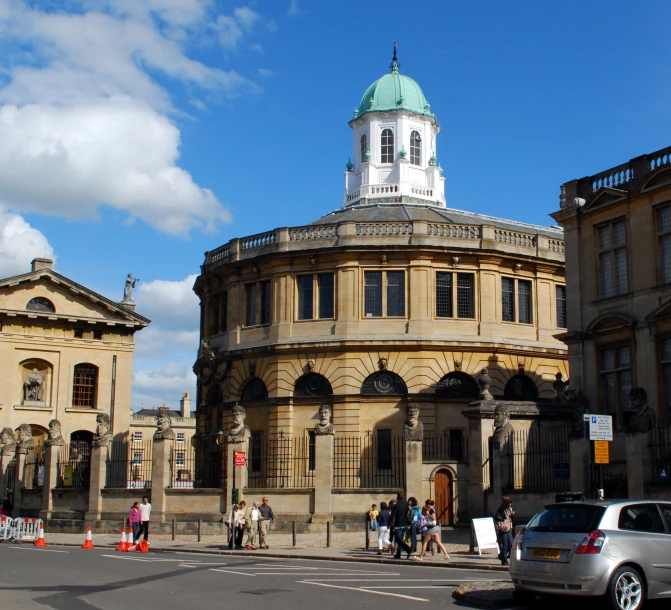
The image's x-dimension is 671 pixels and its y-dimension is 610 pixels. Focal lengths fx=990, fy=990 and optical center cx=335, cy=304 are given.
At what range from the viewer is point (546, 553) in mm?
14164

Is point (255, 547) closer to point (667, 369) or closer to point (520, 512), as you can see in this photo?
point (520, 512)

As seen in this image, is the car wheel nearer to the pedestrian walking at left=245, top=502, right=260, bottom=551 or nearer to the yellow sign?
the yellow sign

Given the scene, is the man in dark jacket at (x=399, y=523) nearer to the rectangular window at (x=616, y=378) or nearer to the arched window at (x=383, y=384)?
the rectangular window at (x=616, y=378)

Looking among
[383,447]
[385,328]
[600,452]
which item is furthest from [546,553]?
[385,328]

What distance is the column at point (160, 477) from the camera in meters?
35.3

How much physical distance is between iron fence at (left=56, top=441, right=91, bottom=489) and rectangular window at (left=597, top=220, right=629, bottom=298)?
21.6 meters

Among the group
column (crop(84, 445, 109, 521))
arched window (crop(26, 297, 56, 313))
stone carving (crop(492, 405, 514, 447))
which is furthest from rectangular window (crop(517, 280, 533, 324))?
arched window (crop(26, 297, 56, 313))

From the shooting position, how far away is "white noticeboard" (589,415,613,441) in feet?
68.0

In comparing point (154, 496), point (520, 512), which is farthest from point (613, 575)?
point (154, 496)

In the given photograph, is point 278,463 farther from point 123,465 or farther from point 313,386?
point 123,465

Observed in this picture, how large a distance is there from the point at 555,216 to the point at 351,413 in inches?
535

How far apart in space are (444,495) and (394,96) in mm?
29749

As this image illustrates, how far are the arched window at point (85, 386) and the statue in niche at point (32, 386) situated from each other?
6.51 feet

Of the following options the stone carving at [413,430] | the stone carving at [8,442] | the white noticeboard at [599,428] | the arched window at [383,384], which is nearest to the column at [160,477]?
the stone carving at [413,430]
